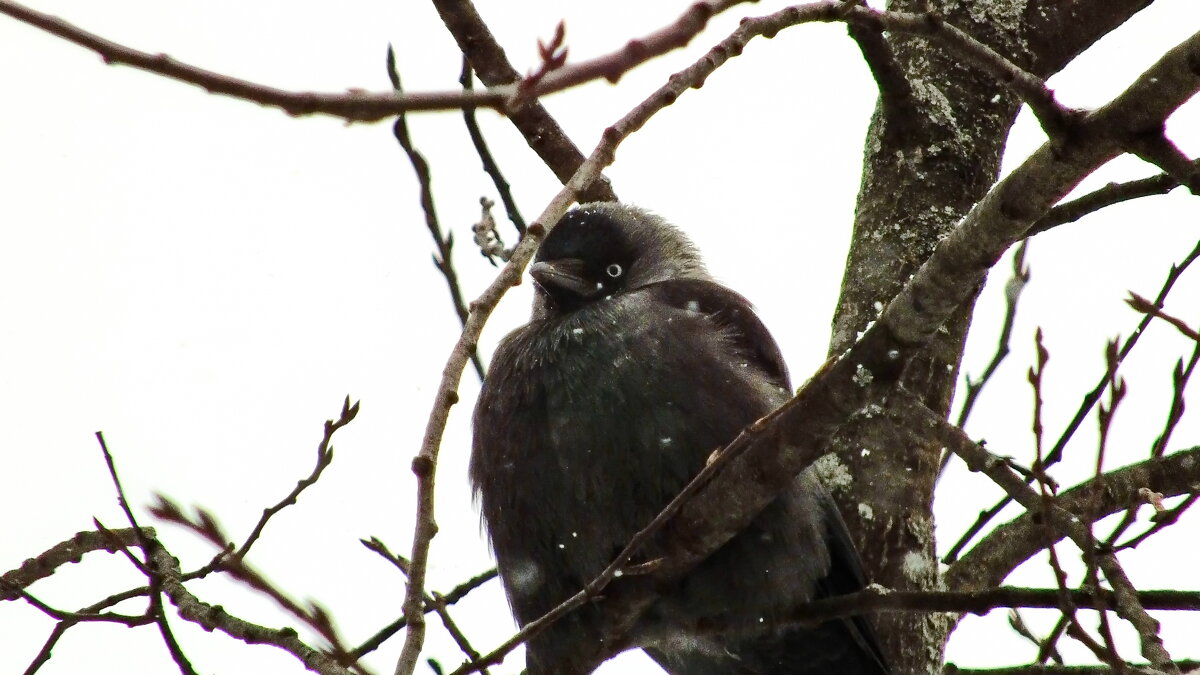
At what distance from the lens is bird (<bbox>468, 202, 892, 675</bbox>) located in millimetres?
3879

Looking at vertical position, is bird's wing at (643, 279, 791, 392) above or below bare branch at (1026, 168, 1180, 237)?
above

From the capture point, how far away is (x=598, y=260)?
Result: 5.16m

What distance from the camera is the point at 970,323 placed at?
437cm

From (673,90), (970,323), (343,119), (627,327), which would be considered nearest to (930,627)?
(970,323)

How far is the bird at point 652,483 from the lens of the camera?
Result: 3.88m

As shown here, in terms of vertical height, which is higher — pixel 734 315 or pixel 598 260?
pixel 598 260

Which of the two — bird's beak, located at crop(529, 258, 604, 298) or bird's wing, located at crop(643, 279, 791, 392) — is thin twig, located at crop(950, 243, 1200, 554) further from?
bird's beak, located at crop(529, 258, 604, 298)

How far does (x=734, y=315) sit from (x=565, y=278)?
2.52 feet

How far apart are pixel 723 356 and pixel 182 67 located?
10.5 feet

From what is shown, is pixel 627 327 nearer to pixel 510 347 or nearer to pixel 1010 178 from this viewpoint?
pixel 510 347

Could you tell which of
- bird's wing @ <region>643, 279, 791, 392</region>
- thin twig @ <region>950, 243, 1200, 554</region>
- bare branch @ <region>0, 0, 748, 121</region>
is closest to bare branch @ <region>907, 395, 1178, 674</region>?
thin twig @ <region>950, 243, 1200, 554</region>

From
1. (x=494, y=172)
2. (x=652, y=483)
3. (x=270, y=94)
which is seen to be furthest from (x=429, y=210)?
(x=270, y=94)

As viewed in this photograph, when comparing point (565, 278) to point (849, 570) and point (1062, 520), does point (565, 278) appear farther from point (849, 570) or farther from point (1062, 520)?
point (1062, 520)

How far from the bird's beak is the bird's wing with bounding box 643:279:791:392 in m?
0.39
